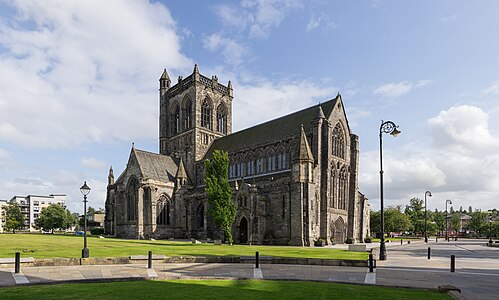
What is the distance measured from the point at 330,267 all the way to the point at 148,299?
1273 cm

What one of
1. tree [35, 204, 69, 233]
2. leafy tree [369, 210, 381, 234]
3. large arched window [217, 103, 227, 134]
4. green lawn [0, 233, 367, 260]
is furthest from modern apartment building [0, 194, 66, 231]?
green lawn [0, 233, 367, 260]

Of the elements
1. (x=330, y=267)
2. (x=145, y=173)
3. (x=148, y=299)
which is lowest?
(x=330, y=267)

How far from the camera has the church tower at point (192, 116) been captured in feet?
235

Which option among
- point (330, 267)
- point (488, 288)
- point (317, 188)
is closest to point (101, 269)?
point (330, 267)

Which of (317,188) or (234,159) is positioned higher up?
(234,159)

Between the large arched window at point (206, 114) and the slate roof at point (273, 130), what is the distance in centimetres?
587

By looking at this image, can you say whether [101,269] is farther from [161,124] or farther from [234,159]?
[161,124]

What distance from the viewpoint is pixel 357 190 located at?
54312 mm

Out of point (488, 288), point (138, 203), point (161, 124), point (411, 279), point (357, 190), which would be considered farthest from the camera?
point (161, 124)

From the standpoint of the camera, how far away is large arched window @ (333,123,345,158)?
53.2 meters

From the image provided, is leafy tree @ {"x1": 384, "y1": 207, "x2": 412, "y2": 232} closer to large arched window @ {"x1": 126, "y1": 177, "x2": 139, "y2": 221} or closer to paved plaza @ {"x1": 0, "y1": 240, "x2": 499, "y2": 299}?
large arched window @ {"x1": 126, "y1": 177, "x2": 139, "y2": 221}

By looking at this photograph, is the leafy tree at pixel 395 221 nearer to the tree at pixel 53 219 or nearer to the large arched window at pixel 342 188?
the large arched window at pixel 342 188

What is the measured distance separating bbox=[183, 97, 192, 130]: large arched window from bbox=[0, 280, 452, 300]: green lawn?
201ft

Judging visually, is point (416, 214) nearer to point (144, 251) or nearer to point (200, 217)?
point (200, 217)
